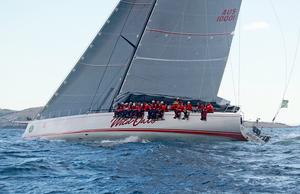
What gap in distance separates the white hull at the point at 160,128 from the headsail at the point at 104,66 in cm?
242

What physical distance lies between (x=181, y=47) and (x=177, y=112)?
542 centimetres

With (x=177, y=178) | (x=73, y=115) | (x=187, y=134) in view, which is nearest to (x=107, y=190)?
(x=177, y=178)

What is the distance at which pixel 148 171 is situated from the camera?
15297 millimetres

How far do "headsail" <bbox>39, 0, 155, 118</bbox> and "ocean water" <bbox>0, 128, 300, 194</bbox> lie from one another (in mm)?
6878

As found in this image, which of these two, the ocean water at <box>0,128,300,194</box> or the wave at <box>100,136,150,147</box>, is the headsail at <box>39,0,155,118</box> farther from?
the ocean water at <box>0,128,300,194</box>

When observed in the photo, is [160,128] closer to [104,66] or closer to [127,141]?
[127,141]

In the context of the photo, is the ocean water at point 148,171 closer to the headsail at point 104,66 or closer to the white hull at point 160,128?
the white hull at point 160,128

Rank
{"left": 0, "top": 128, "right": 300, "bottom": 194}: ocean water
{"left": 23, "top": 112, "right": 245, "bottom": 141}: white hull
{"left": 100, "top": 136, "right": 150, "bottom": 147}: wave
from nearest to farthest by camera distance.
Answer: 1. {"left": 0, "top": 128, "right": 300, "bottom": 194}: ocean water
2. {"left": 23, "top": 112, "right": 245, "bottom": 141}: white hull
3. {"left": 100, "top": 136, "right": 150, "bottom": 147}: wave

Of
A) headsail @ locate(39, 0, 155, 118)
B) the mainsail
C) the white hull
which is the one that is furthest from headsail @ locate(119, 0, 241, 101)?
the white hull

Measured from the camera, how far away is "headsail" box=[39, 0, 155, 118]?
29.5 metres

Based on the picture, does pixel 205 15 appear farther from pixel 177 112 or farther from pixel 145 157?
pixel 145 157

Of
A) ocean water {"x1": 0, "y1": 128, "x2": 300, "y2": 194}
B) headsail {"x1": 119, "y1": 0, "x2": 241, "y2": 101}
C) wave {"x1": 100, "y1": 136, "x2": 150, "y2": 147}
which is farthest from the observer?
headsail {"x1": 119, "y1": 0, "x2": 241, "y2": 101}

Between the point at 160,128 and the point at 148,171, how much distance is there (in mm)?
10139

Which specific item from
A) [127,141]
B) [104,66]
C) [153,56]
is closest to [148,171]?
[127,141]
